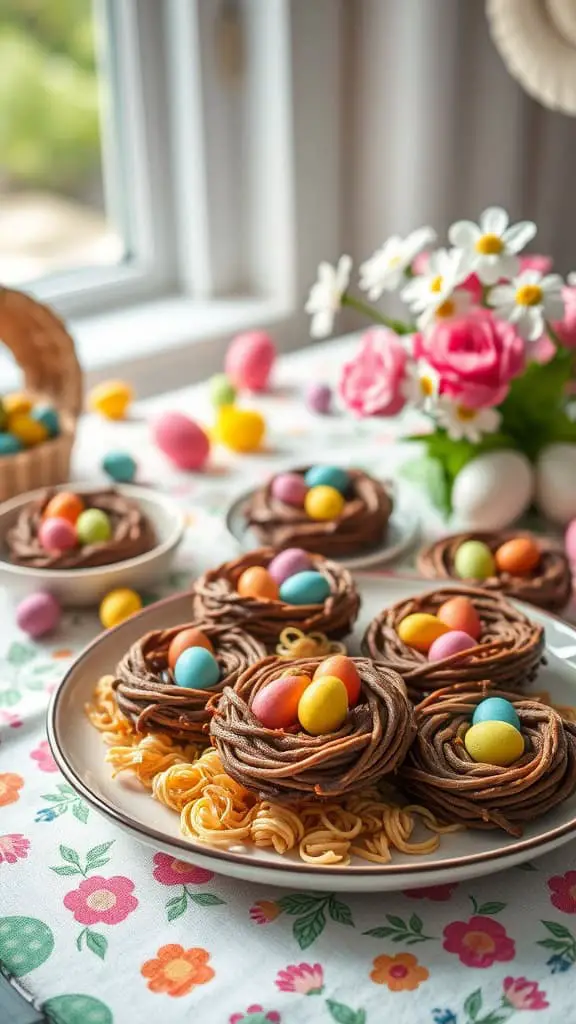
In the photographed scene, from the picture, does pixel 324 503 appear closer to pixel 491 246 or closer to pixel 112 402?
pixel 491 246

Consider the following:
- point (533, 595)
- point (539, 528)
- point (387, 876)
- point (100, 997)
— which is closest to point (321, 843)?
point (387, 876)

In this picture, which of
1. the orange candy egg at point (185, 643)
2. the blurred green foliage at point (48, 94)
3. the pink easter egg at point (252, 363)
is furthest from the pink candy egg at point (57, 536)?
the blurred green foliage at point (48, 94)

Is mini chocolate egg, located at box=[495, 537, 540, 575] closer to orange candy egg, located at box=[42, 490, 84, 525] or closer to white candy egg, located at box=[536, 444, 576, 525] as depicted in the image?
white candy egg, located at box=[536, 444, 576, 525]

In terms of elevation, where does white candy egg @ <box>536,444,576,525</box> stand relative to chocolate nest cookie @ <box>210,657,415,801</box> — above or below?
below

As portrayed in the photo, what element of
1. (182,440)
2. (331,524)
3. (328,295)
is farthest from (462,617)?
(182,440)

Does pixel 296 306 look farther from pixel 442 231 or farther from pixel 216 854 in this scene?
pixel 216 854

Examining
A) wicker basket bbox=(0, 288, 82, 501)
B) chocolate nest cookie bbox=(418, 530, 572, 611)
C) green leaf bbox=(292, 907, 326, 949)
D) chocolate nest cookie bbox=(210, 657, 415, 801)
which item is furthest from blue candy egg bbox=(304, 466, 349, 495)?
green leaf bbox=(292, 907, 326, 949)
